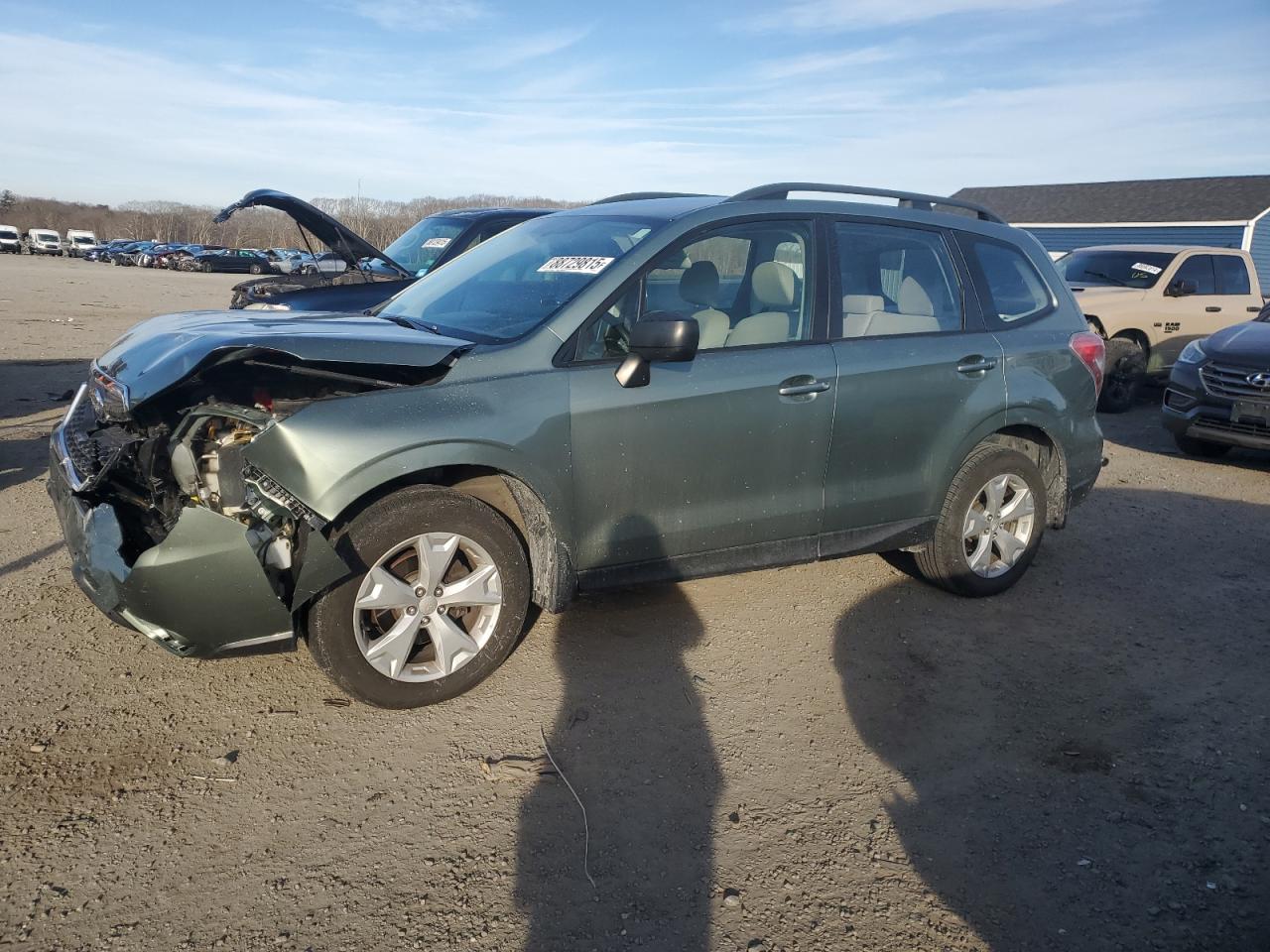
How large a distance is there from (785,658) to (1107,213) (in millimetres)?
38151

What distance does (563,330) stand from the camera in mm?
3672

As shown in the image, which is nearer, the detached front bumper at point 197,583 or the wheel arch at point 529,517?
the detached front bumper at point 197,583

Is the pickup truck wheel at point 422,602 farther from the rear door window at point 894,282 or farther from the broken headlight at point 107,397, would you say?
the rear door window at point 894,282

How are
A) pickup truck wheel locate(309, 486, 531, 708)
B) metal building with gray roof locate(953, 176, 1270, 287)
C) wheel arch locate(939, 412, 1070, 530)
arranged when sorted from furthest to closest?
metal building with gray roof locate(953, 176, 1270, 287)
wheel arch locate(939, 412, 1070, 530)
pickup truck wheel locate(309, 486, 531, 708)

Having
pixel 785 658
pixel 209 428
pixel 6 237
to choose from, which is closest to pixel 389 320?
pixel 209 428

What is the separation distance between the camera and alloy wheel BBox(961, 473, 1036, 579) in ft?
15.9

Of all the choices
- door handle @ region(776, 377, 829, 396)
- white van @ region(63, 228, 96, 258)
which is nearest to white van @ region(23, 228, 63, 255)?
white van @ region(63, 228, 96, 258)

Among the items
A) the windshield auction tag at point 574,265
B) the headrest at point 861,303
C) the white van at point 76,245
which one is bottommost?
the headrest at point 861,303

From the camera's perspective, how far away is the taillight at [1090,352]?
504 cm

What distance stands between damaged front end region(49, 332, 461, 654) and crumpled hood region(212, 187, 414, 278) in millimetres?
4588

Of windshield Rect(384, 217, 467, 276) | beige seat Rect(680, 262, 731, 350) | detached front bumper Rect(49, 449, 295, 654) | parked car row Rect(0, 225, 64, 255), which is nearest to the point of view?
detached front bumper Rect(49, 449, 295, 654)

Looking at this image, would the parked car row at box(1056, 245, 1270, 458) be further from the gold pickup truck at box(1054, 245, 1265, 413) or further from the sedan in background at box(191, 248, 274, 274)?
the sedan in background at box(191, 248, 274, 274)

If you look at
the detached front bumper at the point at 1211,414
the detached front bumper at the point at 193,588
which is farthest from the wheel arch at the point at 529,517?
the detached front bumper at the point at 1211,414

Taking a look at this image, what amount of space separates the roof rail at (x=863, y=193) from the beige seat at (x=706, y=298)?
0.37 metres
